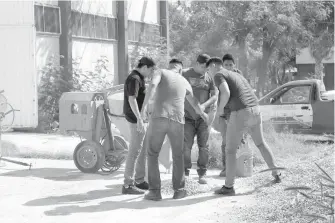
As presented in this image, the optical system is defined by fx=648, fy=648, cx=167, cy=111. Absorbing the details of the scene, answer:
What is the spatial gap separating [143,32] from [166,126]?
16637mm

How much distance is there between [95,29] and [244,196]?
46.5 ft

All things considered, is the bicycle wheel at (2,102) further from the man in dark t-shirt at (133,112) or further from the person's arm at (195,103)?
the person's arm at (195,103)

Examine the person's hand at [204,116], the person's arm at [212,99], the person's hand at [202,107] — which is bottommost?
the person's hand at [204,116]

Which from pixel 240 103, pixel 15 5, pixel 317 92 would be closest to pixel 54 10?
pixel 15 5

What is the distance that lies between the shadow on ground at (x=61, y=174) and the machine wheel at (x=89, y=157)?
128 millimetres

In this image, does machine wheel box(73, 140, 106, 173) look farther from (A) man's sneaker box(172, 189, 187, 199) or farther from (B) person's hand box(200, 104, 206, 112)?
(A) man's sneaker box(172, 189, 187, 199)

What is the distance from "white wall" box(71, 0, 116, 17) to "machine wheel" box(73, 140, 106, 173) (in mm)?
10637

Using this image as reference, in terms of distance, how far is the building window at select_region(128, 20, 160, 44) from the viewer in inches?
937

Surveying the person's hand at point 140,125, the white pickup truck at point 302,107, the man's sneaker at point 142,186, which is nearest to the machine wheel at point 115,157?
the man's sneaker at point 142,186

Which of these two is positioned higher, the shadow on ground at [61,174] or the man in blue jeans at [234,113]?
the man in blue jeans at [234,113]

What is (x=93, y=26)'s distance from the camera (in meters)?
21.6

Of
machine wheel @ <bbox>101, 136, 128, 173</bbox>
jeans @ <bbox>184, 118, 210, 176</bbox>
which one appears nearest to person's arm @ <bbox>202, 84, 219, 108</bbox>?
jeans @ <bbox>184, 118, 210, 176</bbox>

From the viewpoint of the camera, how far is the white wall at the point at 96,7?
20.6 metres

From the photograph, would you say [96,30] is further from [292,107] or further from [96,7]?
[292,107]
